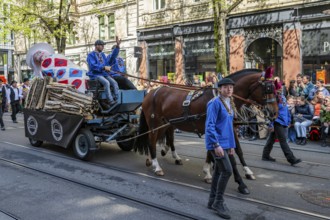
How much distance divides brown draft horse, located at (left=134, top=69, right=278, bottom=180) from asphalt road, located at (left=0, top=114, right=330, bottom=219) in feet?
1.81

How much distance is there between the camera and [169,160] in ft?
26.4

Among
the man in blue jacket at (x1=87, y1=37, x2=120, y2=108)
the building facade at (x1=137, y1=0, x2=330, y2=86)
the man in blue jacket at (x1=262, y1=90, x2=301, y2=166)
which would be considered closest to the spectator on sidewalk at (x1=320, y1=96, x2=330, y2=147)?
the man in blue jacket at (x1=262, y1=90, x2=301, y2=166)

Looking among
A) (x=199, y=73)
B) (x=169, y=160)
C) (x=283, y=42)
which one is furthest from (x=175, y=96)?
(x=199, y=73)

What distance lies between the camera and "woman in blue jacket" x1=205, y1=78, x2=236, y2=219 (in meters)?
4.54

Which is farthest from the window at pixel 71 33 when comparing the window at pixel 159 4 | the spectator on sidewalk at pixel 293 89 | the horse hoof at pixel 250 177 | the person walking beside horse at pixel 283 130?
the horse hoof at pixel 250 177

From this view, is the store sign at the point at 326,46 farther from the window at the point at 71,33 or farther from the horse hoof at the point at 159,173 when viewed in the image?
the window at the point at 71,33

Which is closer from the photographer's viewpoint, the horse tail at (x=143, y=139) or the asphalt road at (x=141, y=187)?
the asphalt road at (x=141, y=187)

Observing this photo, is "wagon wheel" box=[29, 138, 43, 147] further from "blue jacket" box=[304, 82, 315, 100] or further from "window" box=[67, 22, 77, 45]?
"window" box=[67, 22, 77, 45]

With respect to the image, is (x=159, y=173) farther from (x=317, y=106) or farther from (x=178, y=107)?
(x=317, y=106)

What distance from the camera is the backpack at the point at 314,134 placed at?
1062 cm

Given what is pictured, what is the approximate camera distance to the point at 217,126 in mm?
4707

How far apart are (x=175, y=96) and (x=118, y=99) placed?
1598 mm

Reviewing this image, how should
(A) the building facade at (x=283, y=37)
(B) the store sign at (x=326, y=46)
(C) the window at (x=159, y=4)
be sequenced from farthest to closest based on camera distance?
1. (C) the window at (x=159, y=4)
2. (A) the building facade at (x=283, y=37)
3. (B) the store sign at (x=326, y=46)

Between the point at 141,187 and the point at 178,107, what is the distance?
1706 millimetres
